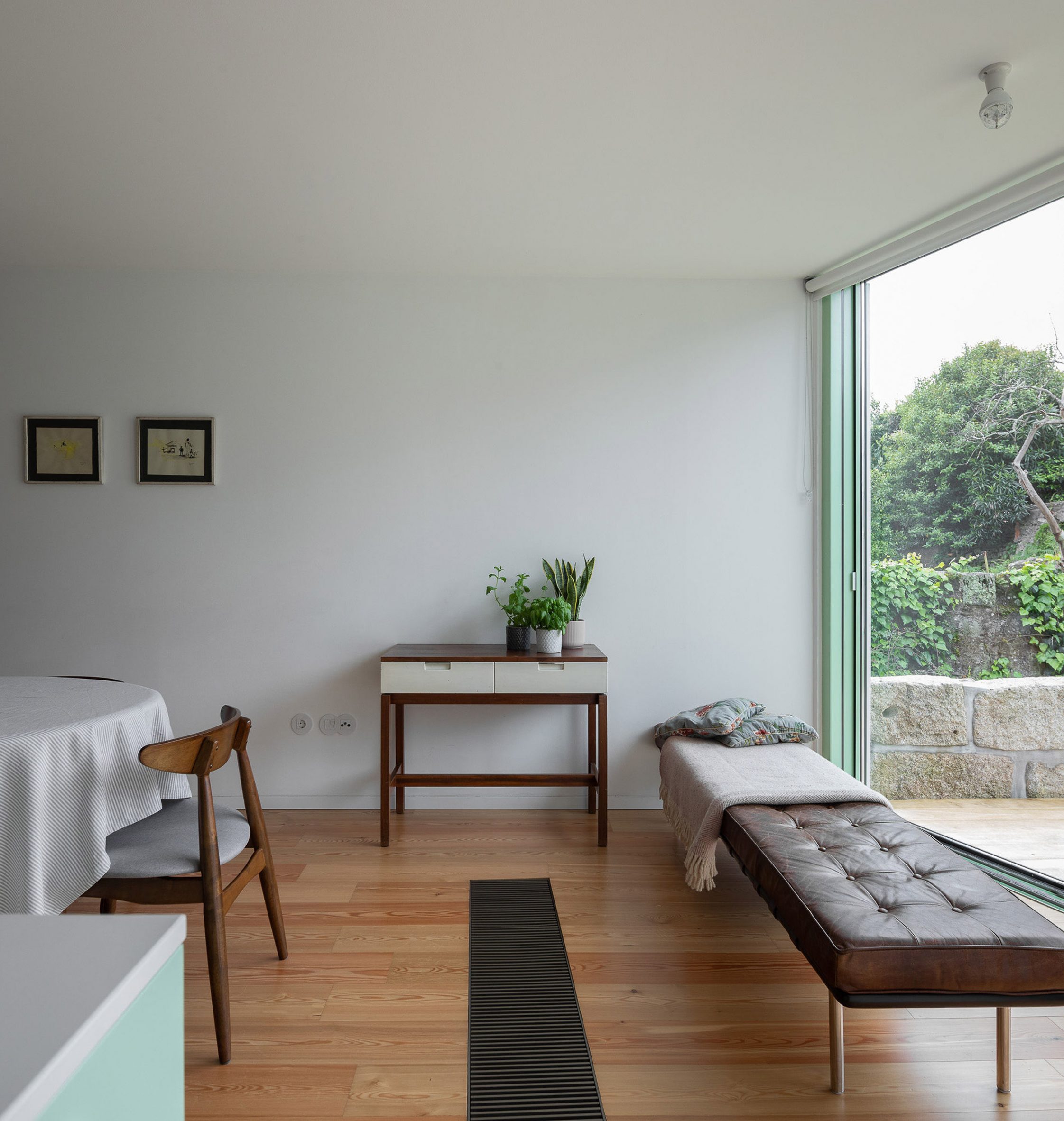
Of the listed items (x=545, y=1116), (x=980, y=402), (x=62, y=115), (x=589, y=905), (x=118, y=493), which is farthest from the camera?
(x=118, y=493)

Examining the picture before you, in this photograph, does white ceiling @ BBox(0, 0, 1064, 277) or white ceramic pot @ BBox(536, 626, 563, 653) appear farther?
white ceramic pot @ BBox(536, 626, 563, 653)

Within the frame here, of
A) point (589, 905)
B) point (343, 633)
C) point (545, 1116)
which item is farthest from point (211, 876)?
point (343, 633)

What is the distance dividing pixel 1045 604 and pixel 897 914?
5.39ft

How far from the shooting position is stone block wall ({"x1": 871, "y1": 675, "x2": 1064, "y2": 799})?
9.48ft

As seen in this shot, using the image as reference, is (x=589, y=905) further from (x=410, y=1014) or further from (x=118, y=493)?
(x=118, y=493)

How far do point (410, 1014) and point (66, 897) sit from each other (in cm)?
89

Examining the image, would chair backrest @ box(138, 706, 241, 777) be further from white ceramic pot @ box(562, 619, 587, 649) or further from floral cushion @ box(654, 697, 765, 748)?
floral cushion @ box(654, 697, 765, 748)

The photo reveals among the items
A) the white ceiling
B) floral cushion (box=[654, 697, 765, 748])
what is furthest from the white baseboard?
the white ceiling

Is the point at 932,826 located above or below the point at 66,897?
below

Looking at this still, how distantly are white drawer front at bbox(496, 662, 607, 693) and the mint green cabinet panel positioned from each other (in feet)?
8.22

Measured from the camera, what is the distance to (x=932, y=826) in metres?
3.24

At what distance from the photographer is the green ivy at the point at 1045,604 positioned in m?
2.81

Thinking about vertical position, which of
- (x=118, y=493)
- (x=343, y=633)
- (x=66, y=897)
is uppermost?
(x=118, y=493)

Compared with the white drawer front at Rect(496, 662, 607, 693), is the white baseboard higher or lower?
lower
